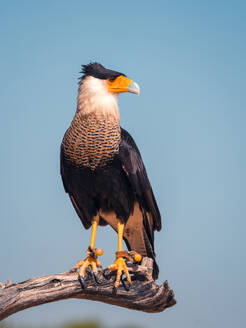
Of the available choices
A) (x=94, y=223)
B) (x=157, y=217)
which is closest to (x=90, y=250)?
(x=94, y=223)

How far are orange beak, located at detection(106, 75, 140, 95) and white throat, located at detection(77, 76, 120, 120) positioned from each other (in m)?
0.05

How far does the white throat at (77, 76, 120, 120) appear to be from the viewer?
18.5ft

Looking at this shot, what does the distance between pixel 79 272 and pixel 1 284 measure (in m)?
0.79

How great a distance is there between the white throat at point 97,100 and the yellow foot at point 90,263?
1426 mm

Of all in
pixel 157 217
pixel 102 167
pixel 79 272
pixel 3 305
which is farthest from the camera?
pixel 157 217

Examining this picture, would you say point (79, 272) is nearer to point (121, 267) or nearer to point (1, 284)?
point (121, 267)

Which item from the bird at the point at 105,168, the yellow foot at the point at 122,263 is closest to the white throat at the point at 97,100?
the bird at the point at 105,168

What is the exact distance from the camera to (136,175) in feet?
18.2

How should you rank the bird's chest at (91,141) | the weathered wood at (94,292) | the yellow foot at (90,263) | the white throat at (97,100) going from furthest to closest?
1. the white throat at (97,100)
2. the bird's chest at (91,141)
3. the yellow foot at (90,263)
4. the weathered wood at (94,292)

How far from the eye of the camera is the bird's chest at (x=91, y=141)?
546 centimetres

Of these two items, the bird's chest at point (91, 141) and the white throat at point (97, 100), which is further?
the white throat at point (97, 100)

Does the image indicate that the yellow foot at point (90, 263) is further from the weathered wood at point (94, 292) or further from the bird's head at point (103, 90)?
the bird's head at point (103, 90)

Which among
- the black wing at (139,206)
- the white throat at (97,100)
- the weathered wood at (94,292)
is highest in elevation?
the white throat at (97,100)

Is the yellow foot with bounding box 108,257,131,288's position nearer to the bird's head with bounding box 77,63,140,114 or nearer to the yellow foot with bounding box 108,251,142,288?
the yellow foot with bounding box 108,251,142,288
